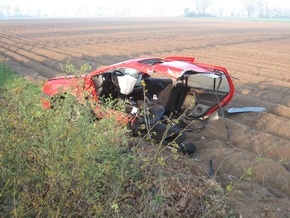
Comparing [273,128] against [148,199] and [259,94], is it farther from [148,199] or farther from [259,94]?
[148,199]

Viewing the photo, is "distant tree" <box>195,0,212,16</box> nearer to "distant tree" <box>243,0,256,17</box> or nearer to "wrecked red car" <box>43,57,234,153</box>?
"distant tree" <box>243,0,256,17</box>

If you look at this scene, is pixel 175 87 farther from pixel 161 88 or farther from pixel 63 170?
pixel 63 170

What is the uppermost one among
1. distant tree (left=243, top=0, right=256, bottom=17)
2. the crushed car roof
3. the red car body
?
the crushed car roof

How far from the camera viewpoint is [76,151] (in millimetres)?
3297

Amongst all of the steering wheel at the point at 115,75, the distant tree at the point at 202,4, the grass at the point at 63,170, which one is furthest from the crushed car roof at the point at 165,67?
the distant tree at the point at 202,4

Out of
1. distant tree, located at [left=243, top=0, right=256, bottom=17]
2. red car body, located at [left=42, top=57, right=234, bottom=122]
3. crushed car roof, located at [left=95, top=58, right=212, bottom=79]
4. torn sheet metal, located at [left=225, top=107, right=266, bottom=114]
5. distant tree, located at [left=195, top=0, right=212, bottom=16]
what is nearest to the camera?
crushed car roof, located at [left=95, top=58, right=212, bottom=79]

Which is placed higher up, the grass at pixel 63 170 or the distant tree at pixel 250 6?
the grass at pixel 63 170

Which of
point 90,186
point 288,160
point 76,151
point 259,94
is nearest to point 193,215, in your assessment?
point 90,186

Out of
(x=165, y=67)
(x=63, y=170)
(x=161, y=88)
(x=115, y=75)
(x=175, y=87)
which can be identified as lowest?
(x=161, y=88)

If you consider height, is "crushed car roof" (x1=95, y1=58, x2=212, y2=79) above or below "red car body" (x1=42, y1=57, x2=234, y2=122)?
above

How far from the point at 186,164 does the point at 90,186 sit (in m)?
2.33

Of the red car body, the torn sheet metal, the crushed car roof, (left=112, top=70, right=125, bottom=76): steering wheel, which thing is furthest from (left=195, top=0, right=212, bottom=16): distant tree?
the crushed car roof

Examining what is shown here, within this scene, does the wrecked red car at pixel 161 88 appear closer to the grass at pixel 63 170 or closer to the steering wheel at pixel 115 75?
the steering wheel at pixel 115 75

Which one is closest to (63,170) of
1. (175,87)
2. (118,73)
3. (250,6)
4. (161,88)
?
(118,73)
